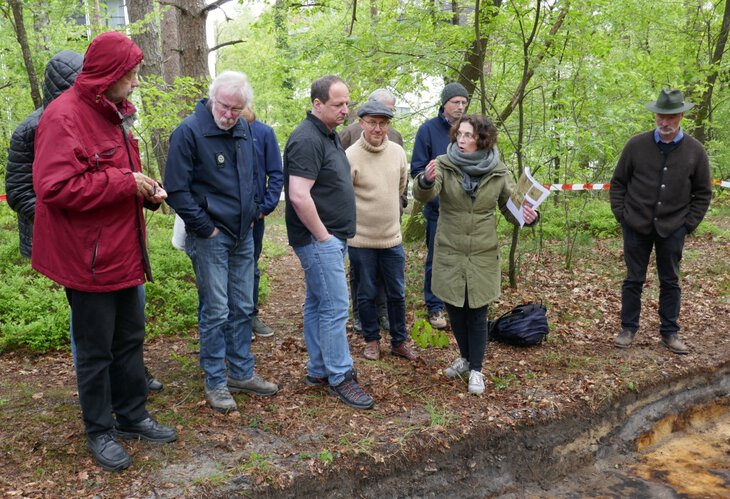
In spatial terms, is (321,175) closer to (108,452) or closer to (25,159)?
(25,159)

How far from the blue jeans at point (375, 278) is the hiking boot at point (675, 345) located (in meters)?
2.74

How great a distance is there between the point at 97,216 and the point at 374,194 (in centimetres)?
243

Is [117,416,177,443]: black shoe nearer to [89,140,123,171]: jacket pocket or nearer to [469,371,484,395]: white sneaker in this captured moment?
[89,140,123,171]: jacket pocket

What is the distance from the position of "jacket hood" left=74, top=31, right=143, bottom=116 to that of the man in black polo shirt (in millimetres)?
1157

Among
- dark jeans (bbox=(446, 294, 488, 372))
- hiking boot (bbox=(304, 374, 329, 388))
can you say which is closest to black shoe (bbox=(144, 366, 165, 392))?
hiking boot (bbox=(304, 374, 329, 388))

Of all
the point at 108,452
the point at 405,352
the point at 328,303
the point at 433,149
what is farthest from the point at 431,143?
the point at 108,452

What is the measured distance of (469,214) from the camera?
448 centimetres

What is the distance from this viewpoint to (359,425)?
410cm

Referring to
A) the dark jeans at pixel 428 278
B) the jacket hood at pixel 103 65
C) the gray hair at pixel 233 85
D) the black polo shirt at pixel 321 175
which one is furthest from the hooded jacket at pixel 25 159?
the dark jeans at pixel 428 278

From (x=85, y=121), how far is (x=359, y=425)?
263cm

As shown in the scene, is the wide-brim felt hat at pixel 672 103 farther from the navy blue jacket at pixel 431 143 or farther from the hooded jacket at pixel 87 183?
the hooded jacket at pixel 87 183

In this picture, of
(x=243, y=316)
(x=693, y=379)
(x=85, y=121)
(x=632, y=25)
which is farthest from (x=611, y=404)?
(x=632, y=25)

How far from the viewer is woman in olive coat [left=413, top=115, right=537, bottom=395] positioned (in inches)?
173

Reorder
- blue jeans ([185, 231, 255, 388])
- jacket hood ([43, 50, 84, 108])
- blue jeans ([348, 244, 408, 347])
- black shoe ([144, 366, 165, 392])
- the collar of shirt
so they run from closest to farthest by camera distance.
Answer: jacket hood ([43, 50, 84, 108])
blue jeans ([185, 231, 255, 388])
black shoe ([144, 366, 165, 392])
blue jeans ([348, 244, 408, 347])
the collar of shirt
